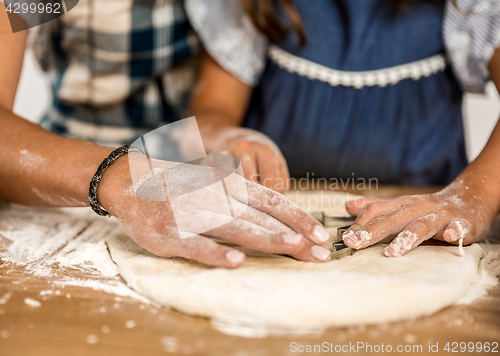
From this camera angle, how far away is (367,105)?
1.08 metres

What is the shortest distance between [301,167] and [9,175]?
750 millimetres

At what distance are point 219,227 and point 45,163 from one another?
0.34 metres

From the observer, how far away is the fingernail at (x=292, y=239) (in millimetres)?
537

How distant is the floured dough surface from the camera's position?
1.58 feet

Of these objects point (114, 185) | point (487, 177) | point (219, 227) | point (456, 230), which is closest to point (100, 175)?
point (114, 185)

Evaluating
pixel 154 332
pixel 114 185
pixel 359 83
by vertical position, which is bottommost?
pixel 154 332

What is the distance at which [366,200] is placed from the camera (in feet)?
2.60

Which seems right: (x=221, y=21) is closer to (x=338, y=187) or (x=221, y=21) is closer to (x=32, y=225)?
(x=338, y=187)

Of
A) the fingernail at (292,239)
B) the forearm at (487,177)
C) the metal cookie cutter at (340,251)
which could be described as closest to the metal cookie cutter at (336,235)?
the metal cookie cutter at (340,251)

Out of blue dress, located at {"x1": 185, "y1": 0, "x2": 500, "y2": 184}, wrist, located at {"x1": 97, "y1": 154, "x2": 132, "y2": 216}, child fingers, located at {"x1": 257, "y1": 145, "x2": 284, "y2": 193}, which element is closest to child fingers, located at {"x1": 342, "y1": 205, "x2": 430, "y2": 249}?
child fingers, located at {"x1": 257, "y1": 145, "x2": 284, "y2": 193}

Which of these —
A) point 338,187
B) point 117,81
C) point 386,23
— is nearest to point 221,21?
point 117,81

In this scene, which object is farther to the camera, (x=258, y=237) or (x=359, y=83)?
(x=359, y=83)

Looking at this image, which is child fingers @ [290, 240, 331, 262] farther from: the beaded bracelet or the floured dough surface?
the beaded bracelet

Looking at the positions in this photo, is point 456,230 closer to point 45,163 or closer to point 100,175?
point 100,175
